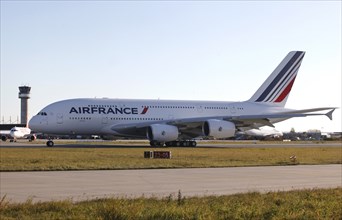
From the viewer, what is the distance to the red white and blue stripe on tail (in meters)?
66.4

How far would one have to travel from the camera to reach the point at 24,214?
1232 centimetres

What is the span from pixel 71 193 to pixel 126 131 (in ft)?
133

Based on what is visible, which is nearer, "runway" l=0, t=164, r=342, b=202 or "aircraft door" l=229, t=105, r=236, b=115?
"runway" l=0, t=164, r=342, b=202

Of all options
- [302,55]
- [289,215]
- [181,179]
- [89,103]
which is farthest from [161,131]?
[289,215]

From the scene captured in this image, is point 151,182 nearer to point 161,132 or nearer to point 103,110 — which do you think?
point 161,132

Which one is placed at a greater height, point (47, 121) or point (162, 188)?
point (47, 121)

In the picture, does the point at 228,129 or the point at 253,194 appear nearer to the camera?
the point at 253,194

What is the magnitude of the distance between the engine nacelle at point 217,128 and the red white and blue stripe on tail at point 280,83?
10.3 metres

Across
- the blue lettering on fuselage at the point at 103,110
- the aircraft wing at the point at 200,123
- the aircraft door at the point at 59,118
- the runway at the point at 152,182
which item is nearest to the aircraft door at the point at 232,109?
the aircraft wing at the point at 200,123

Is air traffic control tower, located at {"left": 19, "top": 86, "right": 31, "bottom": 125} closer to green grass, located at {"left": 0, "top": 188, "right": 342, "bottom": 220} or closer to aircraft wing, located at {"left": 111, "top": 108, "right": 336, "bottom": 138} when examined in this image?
aircraft wing, located at {"left": 111, "top": 108, "right": 336, "bottom": 138}

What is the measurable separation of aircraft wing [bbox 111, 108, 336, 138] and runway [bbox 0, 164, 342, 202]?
98.2ft

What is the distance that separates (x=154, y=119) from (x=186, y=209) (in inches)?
1826

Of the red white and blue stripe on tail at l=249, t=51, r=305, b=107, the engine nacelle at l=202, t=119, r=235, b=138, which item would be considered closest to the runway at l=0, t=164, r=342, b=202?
the engine nacelle at l=202, t=119, r=235, b=138

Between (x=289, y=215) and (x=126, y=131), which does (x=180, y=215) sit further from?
(x=126, y=131)
